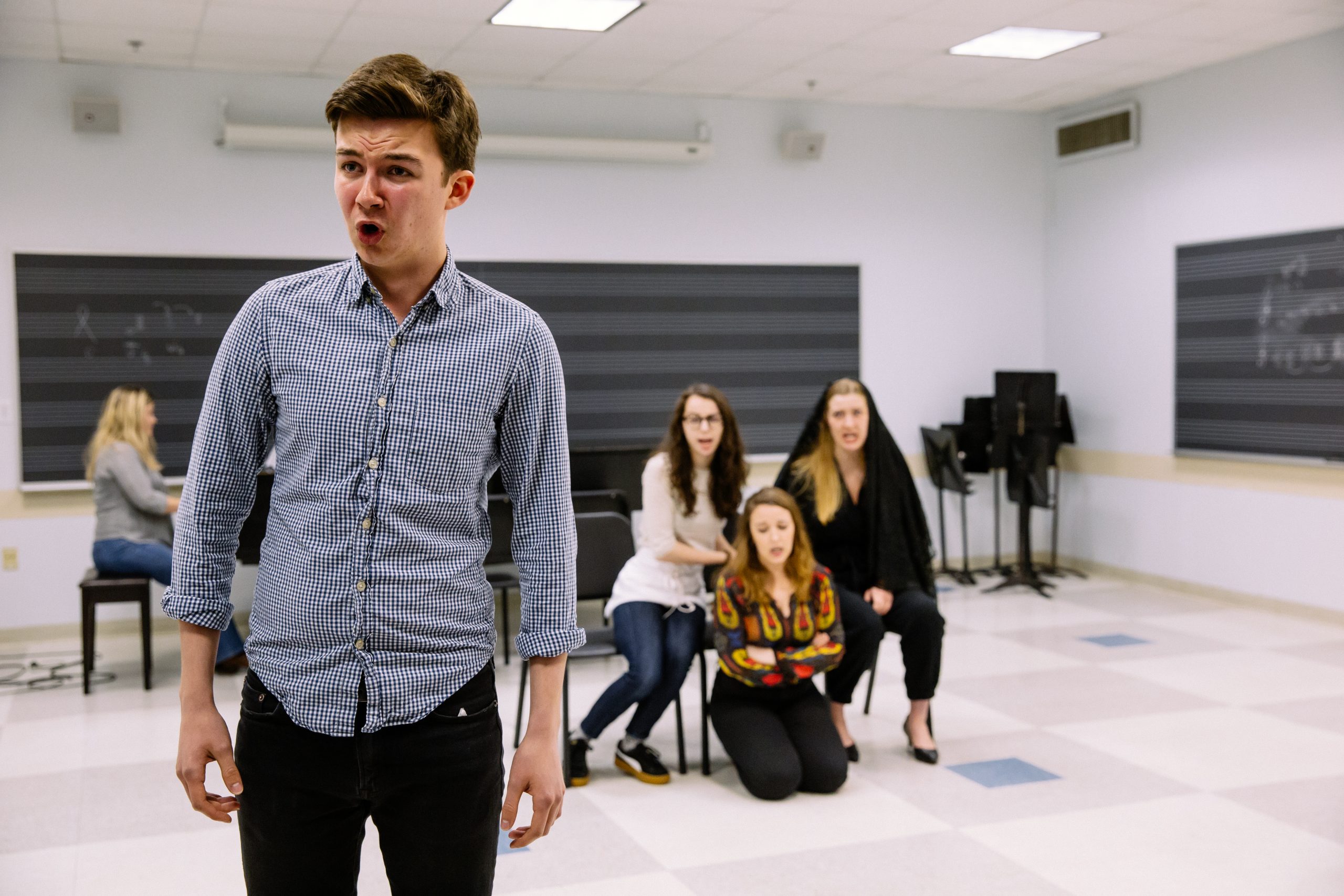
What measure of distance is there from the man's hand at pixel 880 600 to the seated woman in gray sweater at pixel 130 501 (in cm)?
260

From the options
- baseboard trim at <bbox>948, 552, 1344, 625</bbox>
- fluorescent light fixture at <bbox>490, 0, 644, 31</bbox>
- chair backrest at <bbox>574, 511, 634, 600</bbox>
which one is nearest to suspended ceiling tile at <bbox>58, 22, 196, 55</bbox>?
fluorescent light fixture at <bbox>490, 0, 644, 31</bbox>

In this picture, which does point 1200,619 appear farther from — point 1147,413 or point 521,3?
point 521,3

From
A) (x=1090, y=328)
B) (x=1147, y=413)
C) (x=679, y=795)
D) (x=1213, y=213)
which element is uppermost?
(x=1213, y=213)

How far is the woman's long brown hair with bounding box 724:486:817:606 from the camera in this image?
12.0 feet

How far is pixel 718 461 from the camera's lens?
4039mm

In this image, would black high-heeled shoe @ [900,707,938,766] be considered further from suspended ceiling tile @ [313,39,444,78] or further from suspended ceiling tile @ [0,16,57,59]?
suspended ceiling tile @ [0,16,57,59]

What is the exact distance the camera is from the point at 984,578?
7.25 metres

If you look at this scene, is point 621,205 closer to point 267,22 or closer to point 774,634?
point 267,22

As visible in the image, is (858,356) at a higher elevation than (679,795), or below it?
higher

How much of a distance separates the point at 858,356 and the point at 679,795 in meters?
4.07

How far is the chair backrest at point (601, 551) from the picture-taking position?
4.34 metres

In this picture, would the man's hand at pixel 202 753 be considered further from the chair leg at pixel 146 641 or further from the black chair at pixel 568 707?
the chair leg at pixel 146 641

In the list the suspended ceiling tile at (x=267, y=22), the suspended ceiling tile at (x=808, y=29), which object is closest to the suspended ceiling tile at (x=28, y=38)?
the suspended ceiling tile at (x=267, y=22)

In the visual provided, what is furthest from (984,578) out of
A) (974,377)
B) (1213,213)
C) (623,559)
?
(623,559)
